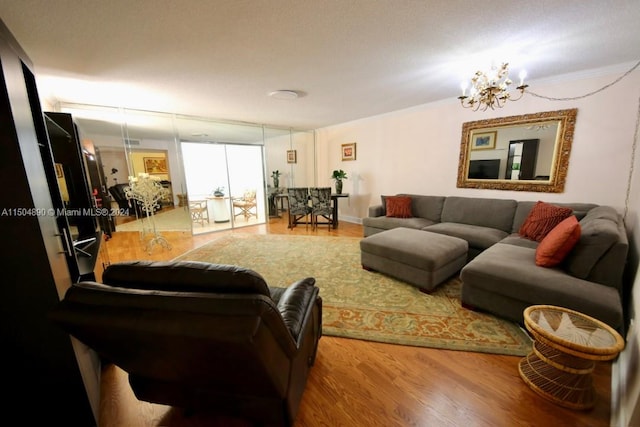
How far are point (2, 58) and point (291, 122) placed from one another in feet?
14.7

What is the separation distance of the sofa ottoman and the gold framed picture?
484 centimetres

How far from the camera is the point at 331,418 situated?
121 cm

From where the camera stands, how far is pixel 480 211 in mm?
3334

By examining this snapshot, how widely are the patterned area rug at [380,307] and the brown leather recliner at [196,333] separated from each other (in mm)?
909

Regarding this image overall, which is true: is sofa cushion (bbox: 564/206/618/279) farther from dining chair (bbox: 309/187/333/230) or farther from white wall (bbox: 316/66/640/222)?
dining chair (bbox: 309/187/333/230)

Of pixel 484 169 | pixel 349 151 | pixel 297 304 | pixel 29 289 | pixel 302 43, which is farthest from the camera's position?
pixel 349 151

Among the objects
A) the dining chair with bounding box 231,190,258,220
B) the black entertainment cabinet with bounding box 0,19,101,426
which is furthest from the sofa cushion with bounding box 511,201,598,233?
the dining chair with bounding box 231,190,258,220

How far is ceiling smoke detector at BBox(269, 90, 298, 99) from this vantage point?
122 inches

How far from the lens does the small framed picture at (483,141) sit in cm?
334

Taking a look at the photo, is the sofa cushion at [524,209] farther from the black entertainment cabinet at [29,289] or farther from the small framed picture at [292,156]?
the small framed picture at [292,156]

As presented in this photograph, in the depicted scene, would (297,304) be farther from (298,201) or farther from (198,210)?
(198,210)

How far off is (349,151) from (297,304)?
4.64m

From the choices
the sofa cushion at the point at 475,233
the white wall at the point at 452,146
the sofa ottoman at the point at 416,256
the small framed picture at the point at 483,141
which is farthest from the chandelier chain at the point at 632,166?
the sofa ottoman at the point at 416,256

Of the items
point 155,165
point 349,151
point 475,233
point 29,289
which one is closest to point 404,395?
point 29,289
